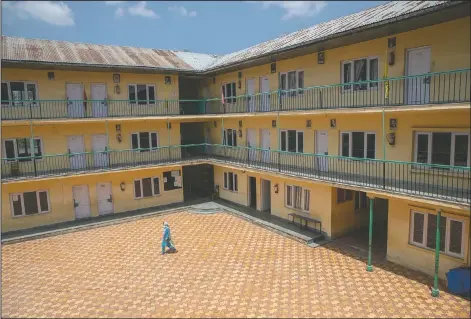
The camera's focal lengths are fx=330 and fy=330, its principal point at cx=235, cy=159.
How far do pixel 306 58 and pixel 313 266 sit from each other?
9.90 m

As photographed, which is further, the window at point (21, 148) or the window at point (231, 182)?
the window at point (231, 182)

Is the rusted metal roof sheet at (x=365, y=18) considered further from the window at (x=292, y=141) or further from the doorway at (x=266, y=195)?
the doorway at (x=266, y=195)

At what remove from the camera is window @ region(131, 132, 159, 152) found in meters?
21.2

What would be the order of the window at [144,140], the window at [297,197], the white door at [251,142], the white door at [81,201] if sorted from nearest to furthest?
1. the window at [297,197]
2. the white door at [81,201]
3. the white door at [251,142]
4. the window at [144,140]

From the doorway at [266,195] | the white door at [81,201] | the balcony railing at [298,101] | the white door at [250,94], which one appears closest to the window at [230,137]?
the balcony railing at [298,101]

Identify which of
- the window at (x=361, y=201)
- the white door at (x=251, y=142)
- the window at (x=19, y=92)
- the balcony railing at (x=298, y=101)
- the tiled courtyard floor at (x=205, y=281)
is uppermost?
the window at (x=19, y=92)

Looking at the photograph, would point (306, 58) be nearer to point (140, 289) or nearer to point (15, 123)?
point (140, 289)

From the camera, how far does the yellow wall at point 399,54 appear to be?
1094 cm

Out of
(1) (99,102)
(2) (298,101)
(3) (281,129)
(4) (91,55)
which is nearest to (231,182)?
(3) (281,129)

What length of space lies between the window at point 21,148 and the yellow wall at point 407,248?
58.9 ft

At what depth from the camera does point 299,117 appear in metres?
17.3

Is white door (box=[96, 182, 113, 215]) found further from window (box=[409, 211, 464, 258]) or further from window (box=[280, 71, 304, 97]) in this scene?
window (box=[409, 211, 464, 258])

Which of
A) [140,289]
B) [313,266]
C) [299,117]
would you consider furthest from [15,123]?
[313,266]

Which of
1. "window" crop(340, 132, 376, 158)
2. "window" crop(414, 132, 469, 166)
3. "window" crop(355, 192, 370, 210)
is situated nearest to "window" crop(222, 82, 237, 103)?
"window" crop(340, 132, 376, 158)
